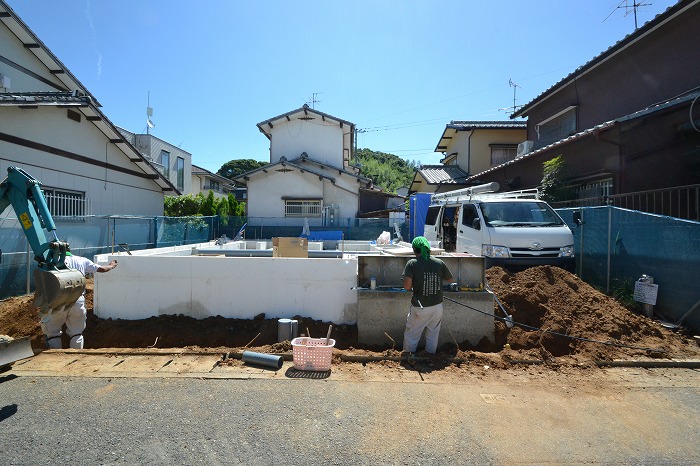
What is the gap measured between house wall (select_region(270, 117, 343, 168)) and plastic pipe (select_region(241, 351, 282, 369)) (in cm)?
1897

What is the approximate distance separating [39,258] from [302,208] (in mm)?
16976

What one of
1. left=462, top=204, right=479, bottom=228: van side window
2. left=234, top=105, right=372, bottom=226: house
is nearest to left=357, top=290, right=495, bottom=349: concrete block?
left=462, top=204, right=479, bottom=228: van side window

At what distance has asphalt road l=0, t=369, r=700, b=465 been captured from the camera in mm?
3074

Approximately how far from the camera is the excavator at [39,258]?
4289mm

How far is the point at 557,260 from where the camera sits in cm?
764

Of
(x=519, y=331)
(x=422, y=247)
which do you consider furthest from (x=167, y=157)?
(x=519, y=331)

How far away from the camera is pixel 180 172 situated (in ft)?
92.3

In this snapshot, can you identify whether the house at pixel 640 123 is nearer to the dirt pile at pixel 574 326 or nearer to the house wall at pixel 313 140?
the dirt pile at pixel 574 326

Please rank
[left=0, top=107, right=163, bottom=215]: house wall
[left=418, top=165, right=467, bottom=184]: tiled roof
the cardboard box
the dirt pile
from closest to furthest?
the dirt pile → the cardboard box → [left=0, top=107, right=163, bottom=215]: house wall → [left=418, top=165, right=467, bottom=184]: tiled roof

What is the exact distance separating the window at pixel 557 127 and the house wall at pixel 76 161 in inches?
650

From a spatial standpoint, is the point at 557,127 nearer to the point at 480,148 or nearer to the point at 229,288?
the point at 480,148

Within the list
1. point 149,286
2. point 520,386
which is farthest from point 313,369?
point 149,286

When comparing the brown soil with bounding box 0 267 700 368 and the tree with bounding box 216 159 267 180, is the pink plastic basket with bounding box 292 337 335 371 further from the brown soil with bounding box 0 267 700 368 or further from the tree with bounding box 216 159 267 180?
the tree with bounding box 216 159 267 180

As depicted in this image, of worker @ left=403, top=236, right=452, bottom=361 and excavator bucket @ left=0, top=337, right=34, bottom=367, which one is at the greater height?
worker @ left=403, top=236, right=452, bottom=361
